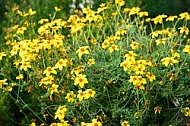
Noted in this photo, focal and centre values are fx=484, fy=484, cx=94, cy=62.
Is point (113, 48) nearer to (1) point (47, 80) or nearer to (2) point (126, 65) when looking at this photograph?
(2) point (126, 65)

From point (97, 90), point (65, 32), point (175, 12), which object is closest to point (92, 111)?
point (97, 90)

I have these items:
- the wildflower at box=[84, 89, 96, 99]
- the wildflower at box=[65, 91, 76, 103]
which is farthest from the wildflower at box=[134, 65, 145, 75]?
the wildflower at box=[65, 91, 76, 103]

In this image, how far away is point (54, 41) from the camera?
2.42 m

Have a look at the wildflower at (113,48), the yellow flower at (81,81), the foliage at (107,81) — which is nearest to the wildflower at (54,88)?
the foliage at (107,81)

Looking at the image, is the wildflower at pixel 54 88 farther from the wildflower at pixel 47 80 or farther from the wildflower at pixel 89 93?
the wildflower at pixel 89 93

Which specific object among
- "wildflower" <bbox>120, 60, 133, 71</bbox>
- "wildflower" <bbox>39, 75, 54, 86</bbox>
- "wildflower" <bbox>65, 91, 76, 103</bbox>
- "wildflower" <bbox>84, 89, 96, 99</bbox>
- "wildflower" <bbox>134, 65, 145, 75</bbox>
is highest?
"wildflower" <bbox>120, 60, 133, 71</bbox>

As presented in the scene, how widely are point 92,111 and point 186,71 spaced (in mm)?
513

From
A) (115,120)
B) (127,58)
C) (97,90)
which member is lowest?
(115,120)

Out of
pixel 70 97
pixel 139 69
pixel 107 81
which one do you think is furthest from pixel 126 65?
pixel 70 97

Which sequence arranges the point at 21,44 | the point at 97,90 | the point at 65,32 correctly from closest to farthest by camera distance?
the point at 97,90
the point at 21,44
the point at 65,32

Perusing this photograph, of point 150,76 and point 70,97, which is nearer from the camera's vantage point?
point 150,76

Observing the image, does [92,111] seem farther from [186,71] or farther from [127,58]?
[186,71]

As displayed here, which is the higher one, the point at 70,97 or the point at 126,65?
the point at 126,65

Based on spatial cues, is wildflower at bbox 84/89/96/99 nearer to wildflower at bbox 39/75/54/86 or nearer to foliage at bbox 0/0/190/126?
foliage at bbox 0/0/190/126
